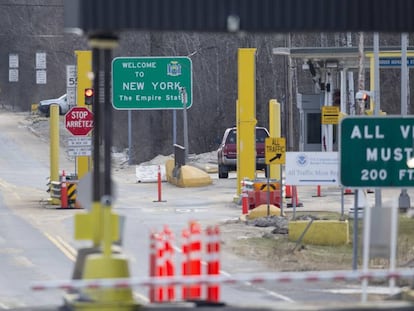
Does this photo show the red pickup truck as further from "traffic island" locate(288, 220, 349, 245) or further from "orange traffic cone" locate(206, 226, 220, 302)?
"orange traffic cone" locate(206, 226, 220, 302)

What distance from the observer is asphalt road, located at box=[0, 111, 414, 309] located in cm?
1812

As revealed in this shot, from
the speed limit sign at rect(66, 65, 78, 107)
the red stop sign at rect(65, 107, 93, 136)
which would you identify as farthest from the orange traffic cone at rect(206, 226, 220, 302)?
the speed limit sign at rect(66, 65, 78, 107)

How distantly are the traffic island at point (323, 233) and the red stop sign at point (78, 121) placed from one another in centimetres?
1036

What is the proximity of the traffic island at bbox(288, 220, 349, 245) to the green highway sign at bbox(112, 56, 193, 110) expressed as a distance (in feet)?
57.4

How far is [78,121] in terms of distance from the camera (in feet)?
111

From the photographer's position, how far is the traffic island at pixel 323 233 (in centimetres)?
2491

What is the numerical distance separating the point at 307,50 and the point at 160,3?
26.7 meters

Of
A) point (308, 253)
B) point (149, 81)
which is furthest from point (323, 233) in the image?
point (149, 81)

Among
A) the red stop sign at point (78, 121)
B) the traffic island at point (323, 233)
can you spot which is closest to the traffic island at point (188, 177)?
the red stop sign at point (78, 121)

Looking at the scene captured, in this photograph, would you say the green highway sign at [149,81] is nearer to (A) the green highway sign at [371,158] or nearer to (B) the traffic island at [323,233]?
(B) the traffic island at [323,233]

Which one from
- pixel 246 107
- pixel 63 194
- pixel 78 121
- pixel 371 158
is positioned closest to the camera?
pixel 371 158

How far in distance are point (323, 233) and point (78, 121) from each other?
10952 mm

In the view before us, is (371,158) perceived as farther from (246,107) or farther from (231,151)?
(231,151)

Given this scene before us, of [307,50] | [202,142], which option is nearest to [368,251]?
[307,50]
